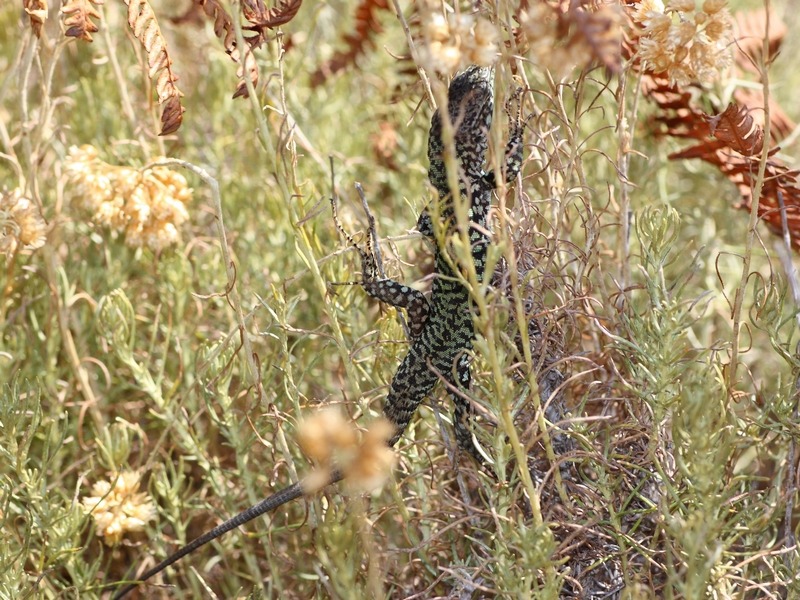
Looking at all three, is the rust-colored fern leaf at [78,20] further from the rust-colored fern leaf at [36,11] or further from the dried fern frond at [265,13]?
the dried fern frond at [265,13]

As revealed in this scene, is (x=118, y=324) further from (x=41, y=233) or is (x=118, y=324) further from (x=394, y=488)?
(x=394, y=488)

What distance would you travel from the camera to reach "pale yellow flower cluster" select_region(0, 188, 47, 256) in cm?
226

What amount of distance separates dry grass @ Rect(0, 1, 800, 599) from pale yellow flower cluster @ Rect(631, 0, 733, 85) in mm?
23

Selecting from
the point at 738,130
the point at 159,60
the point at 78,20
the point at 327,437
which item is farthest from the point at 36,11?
the point at 738,130

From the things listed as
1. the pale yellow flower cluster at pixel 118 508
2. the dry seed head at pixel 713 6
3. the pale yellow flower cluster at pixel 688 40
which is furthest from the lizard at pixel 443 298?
the dry seed head at pixel 713 6

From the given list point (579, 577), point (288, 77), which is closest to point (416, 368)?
point (579, 577)

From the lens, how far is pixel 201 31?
397cm

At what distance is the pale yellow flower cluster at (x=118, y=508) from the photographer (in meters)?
2.25

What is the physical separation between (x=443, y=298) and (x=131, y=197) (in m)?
0.97

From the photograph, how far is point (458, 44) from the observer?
1296 mm

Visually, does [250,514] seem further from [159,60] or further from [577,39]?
[577,39]

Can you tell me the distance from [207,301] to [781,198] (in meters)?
1.84

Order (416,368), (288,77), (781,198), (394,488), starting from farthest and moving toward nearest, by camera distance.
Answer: (288,77), (781,198), (416,368), (394,488)

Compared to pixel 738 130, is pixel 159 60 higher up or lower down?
higher up
